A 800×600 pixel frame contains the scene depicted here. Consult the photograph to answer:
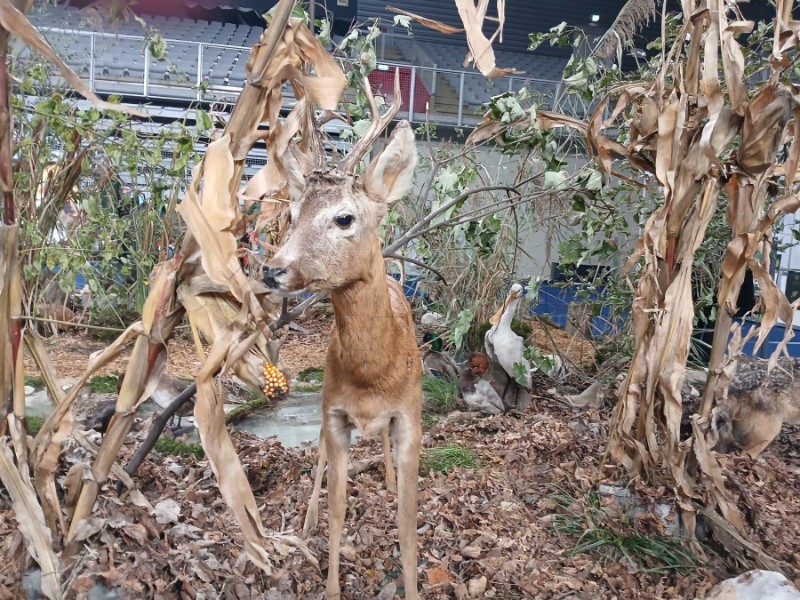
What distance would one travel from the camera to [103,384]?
513 centimetres

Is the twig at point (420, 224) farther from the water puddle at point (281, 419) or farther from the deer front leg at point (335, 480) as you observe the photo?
the water puddle at point (281, 419)

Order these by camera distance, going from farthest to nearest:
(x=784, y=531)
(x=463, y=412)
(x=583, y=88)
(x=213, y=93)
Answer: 1. (x=213, y=93)
2. (x=463, y=412)
3. (x=583, y=88)
4. (x=784, y=531)

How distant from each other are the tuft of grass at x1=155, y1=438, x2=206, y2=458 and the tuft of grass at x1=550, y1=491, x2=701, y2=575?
6.92ft

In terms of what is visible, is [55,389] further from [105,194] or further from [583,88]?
[105,194]

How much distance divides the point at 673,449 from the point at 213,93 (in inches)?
189

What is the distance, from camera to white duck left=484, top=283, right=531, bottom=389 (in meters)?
4.81

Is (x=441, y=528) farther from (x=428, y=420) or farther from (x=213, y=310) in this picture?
(x=213, y=310)

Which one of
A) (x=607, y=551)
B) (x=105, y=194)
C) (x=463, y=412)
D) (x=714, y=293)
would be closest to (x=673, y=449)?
(x=607, y=551)

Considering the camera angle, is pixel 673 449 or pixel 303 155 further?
pixel 673 449

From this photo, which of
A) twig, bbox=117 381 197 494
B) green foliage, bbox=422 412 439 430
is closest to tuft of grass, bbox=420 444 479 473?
green foliage, bbox=422 412 439 430

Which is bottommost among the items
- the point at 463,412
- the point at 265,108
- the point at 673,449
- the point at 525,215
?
the point at 463,412

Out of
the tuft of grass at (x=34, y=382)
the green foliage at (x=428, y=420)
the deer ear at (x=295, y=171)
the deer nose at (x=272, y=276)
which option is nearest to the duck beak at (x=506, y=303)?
the green foliage at (x=428, y=420)

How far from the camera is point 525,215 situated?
20.2 feet

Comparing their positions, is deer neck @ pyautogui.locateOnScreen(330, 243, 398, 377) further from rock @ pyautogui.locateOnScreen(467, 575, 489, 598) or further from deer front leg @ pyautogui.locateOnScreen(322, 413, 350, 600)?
rock @ pyautogui.locateOnScreen(467, 575, 489, 598)
